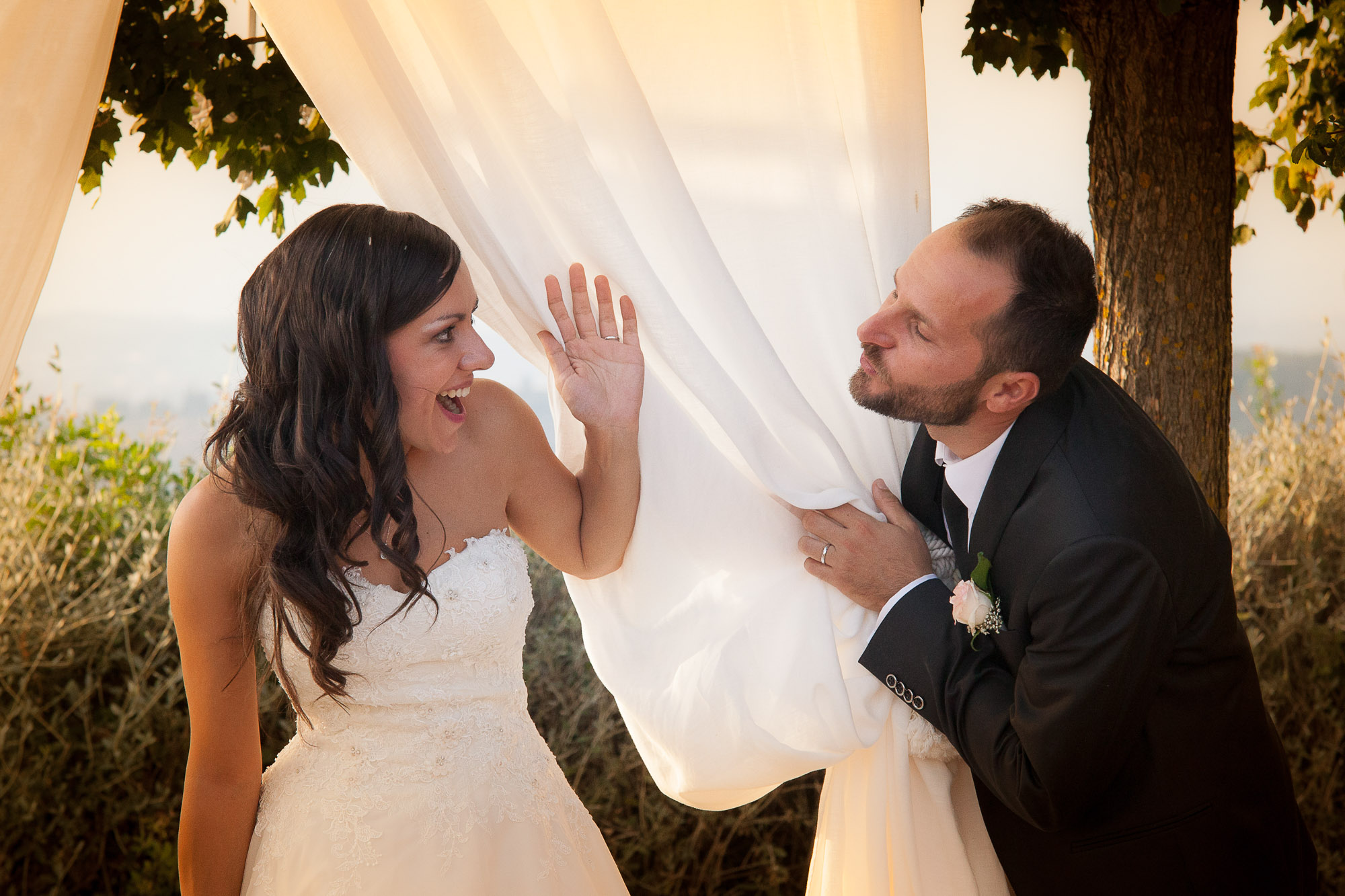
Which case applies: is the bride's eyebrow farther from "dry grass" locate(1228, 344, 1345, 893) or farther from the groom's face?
"dry grass" locate(1228, 344, 1345, 893)

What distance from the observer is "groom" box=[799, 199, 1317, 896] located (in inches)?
62.4

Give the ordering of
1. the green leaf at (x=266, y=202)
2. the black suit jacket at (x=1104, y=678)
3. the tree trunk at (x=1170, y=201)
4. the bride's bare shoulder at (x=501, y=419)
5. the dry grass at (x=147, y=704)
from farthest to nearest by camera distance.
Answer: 1. the dry grass at (x=147, y=704)
2. the green leaf at (x=266, y=202)
3. the tree trunk at (x=1170, y=201)
4. the bride's bare shoulder at (x=501, y=419)
5. the black suit jacket at (x=1104, y=678)

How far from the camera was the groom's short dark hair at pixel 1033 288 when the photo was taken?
5.82ft

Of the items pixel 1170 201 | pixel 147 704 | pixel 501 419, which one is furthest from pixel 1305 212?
pixel 147 704

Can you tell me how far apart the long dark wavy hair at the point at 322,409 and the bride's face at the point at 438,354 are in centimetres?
3

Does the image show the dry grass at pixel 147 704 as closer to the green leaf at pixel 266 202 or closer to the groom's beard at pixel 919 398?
the green leaf at pixel 266 202

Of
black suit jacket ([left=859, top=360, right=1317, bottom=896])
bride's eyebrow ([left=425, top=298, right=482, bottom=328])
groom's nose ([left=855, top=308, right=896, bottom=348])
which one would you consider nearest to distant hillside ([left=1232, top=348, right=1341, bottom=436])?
black suit jacket ([left=859, top=360, right=1317, bottom=896])

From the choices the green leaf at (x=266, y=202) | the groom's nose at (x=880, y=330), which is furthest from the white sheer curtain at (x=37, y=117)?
the groom's nose at (x=880, y=330)

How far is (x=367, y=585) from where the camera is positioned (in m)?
1.83

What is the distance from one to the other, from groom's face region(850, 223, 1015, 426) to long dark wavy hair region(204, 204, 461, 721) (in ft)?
2.91

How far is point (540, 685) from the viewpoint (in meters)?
3.51

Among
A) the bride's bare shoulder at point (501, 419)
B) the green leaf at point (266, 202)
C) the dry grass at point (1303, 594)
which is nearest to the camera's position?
the bride's bare shoulder at point (501, 419)

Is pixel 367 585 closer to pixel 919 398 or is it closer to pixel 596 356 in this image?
pixel 596 356

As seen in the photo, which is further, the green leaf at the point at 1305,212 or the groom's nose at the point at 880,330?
the green leaf at the point at 1305,212
